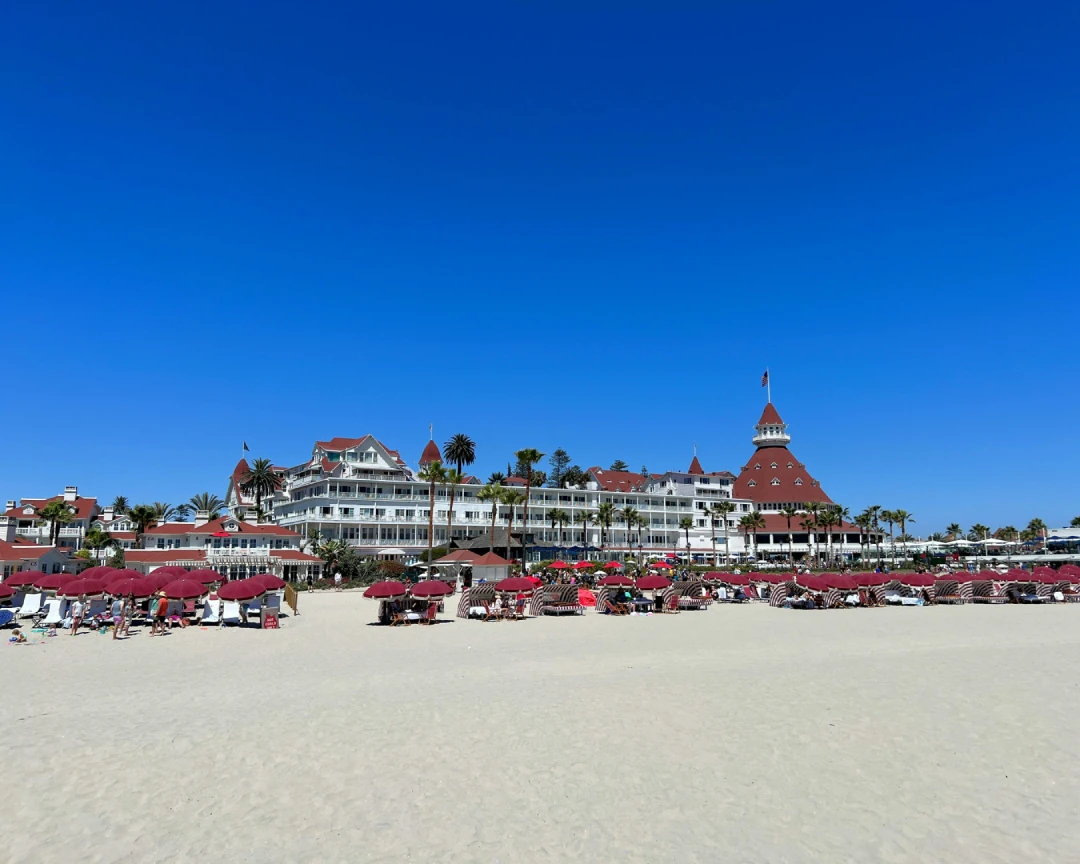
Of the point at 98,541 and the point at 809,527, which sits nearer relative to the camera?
the point at 98,541

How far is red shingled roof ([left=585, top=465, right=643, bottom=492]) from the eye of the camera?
295 feet

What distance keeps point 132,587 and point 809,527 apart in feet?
247

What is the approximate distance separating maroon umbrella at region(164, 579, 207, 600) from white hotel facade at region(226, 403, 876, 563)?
43600 millimetres

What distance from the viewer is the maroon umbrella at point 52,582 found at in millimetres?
26692

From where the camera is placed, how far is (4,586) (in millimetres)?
26797

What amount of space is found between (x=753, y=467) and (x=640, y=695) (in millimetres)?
88635

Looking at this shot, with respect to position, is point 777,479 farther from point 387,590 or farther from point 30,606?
point 30,606

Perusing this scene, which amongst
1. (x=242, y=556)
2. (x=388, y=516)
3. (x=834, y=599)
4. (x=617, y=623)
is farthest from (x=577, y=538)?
(x=617, y=623)

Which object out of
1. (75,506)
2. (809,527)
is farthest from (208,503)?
(809,527)

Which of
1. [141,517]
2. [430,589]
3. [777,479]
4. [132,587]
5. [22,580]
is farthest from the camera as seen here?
[777,479]

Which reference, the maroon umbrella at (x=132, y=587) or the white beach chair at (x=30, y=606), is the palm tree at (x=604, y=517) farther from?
the white beach chair at (x=30, y=606)

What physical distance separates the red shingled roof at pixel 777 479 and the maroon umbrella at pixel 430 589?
73334mm

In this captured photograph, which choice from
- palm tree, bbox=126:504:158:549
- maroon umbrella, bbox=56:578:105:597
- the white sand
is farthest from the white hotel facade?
the white sand

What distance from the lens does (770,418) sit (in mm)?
101125
